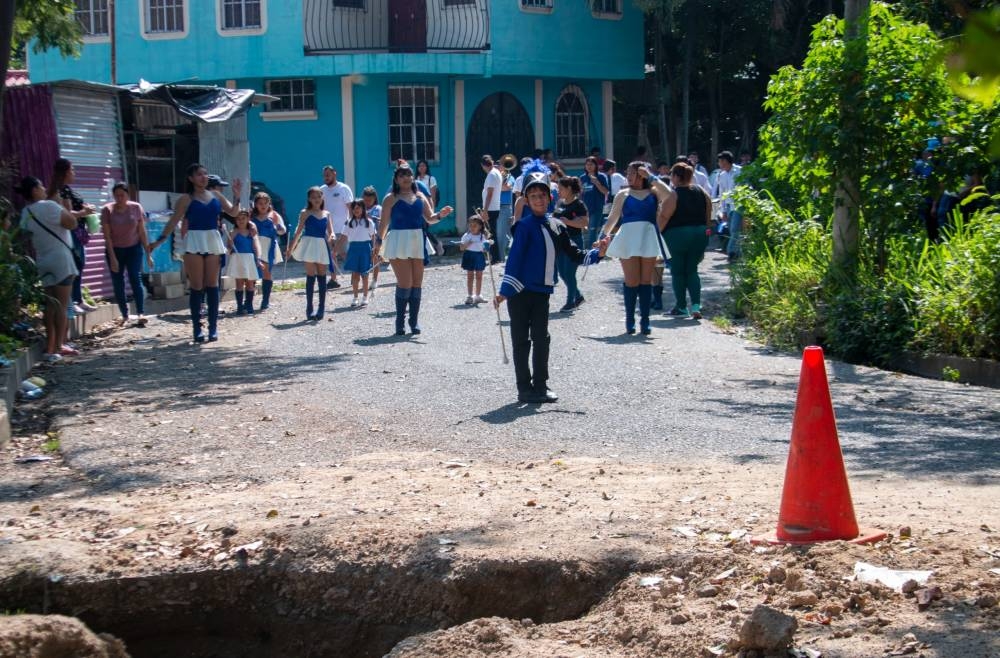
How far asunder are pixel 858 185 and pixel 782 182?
4.82 metres

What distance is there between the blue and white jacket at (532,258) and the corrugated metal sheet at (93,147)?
7672mm

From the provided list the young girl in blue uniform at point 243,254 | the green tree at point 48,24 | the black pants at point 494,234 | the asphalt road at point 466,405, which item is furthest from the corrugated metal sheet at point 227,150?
the asphalt road at point 466,405

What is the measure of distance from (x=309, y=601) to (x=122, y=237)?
31.0 ft

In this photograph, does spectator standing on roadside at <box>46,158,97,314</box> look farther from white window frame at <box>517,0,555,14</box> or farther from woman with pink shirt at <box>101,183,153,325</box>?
white window frame at <box>517,0,555,14</box>

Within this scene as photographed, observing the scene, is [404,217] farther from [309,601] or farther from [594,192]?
[594,192]

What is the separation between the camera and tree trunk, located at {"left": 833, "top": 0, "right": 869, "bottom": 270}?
39.0 feet

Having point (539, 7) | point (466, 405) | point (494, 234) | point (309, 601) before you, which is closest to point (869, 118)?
point (466, 405)

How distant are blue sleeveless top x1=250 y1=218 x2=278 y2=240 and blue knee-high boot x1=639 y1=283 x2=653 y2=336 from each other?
18.9 ft

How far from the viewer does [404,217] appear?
42.5 feet

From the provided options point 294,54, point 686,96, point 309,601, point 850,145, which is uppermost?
point 294,54

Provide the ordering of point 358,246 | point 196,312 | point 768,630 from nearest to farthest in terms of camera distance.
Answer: point 768,630 < point 196,312 < point 358,246

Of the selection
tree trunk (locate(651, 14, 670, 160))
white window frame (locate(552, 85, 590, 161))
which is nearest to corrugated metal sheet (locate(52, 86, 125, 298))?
white window frame (locate(552, 85, 590, 161))

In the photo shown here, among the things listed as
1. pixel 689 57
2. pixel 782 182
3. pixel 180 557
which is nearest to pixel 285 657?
pixel 180 557

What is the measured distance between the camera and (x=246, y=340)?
13016mm
